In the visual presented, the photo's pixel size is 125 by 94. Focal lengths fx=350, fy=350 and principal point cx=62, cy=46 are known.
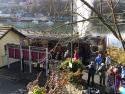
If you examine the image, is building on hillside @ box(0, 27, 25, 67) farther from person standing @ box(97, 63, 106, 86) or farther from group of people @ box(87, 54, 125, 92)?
person standing @ box(97, 63, 106, 86)

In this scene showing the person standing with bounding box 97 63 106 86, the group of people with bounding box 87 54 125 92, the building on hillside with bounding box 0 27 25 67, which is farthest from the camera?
the building on hillside with bounding box 0 27 25 67

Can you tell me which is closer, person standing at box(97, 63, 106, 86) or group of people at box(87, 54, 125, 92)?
group of people at box(87, 54, 125, 92)

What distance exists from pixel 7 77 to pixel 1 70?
1.89 metres

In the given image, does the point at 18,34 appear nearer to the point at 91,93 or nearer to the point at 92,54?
the point at 92,54

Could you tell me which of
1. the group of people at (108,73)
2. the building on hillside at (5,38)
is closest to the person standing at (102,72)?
the group of people at (108,73)

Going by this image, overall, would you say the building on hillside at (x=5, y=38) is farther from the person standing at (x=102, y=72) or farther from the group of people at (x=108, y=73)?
the person standing at (x=102, y=72)

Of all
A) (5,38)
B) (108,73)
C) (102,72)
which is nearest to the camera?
(108,73)

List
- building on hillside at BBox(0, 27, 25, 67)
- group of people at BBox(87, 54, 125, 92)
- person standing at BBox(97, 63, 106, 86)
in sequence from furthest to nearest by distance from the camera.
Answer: building on hillside at BBox(0, 27, 25, 67)
person standing at BBox(97, 63, 106, 86)
group of people at BBox(87, 54, 125, 92)

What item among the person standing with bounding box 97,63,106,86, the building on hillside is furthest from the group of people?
the building on hillside

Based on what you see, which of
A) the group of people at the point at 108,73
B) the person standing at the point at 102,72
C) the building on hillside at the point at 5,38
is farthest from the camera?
the building on hillside at the point at 5,38

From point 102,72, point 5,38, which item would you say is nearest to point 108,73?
point 102,72

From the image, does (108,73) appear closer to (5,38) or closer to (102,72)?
(102,72)

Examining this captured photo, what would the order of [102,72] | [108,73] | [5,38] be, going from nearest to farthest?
1. [108,73]
2. [102,72]
3. [5,38]

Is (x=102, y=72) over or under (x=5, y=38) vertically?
under
